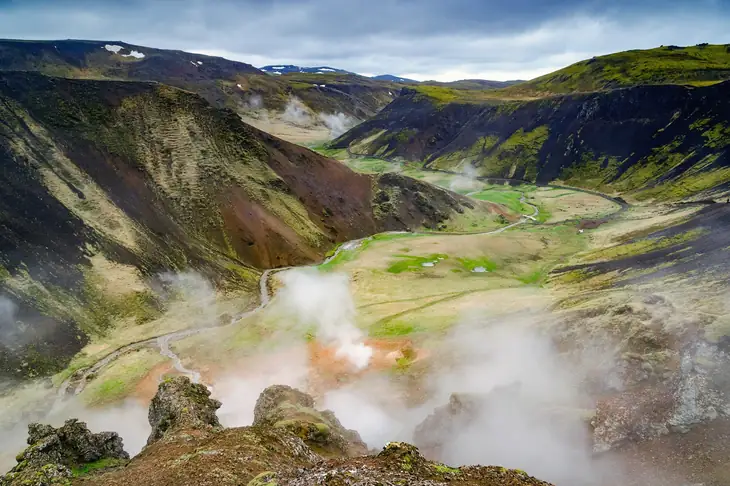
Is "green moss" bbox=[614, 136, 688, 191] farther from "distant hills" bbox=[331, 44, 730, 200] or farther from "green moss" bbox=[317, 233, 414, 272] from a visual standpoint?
"green moss" bbox=[317, 233, 414, 272]

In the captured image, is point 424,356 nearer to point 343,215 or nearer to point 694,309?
point 694,309

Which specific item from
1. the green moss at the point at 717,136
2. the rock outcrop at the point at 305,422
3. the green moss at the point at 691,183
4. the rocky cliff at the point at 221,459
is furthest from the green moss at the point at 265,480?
the green moss at the point at 717,136

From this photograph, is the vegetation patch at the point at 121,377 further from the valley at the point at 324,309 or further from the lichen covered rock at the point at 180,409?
the lichen covered rock at the point at 180,409

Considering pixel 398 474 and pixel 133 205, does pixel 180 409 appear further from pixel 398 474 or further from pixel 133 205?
pixel 133 205

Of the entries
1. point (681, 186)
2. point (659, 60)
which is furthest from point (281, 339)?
point (659, 60)

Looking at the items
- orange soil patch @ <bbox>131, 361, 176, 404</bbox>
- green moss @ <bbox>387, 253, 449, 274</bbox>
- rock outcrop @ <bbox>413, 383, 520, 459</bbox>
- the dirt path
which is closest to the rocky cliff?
rock outcrop @ <bbox>413, 383, 520, 459</bbox>
